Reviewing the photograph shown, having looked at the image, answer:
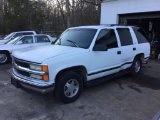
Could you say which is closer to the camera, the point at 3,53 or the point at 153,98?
the point at 153,98

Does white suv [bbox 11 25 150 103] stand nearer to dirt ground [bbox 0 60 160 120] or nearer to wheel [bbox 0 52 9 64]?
dirt ground [bbox 0 60 160 120]

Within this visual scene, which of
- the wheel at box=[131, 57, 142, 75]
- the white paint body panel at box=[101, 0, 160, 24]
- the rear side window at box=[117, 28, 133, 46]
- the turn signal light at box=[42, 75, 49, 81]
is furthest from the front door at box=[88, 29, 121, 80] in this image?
the white paint body panel at box=[101, 0, 160, 24]

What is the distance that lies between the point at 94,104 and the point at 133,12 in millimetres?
8182

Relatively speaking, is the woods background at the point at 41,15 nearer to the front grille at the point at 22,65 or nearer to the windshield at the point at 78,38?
the windshield at the point at 78,38

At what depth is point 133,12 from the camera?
38.5 ft

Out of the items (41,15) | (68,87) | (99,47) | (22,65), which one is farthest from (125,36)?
(41,15)

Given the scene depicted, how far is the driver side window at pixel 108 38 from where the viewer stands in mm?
5716

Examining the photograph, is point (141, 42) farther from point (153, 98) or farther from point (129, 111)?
point (129, 111)

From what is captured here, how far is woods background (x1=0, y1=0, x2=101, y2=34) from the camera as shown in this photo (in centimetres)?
2386

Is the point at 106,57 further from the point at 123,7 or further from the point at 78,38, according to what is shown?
the point at 123,7

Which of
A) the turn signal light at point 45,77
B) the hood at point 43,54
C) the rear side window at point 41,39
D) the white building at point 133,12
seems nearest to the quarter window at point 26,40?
the rear side window at point 41,39

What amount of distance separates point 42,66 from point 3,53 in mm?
6759

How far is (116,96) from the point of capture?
5562 millimetres

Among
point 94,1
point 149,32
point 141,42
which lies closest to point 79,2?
point 94,1
